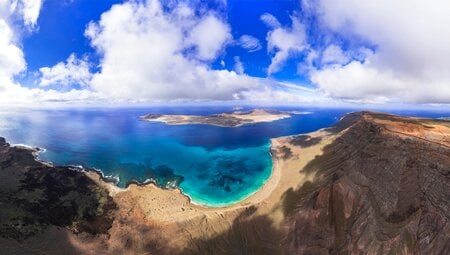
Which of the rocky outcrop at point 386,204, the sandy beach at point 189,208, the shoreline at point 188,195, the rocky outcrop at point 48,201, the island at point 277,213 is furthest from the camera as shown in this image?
the shoreline at point 188,195

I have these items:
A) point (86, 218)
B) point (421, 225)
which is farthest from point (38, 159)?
point (421, 225)

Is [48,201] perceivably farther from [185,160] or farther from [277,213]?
[277,213]

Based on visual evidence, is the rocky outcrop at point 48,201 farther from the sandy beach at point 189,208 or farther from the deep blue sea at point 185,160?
the deep blue sea at point 185,160

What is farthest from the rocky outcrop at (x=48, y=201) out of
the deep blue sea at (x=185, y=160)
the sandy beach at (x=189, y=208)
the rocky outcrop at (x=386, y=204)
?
the rocky outcrop at (x=386, y=204)

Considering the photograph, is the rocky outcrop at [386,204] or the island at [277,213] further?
the island at [277,213]

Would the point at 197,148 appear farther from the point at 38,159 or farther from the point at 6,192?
the point at 6,192

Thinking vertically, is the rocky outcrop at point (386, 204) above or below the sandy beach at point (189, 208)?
above

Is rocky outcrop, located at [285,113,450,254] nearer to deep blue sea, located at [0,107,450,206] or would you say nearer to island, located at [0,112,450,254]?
island, located at [0,112,450,254]

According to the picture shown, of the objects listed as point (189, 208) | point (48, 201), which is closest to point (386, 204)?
point (189, 208)
